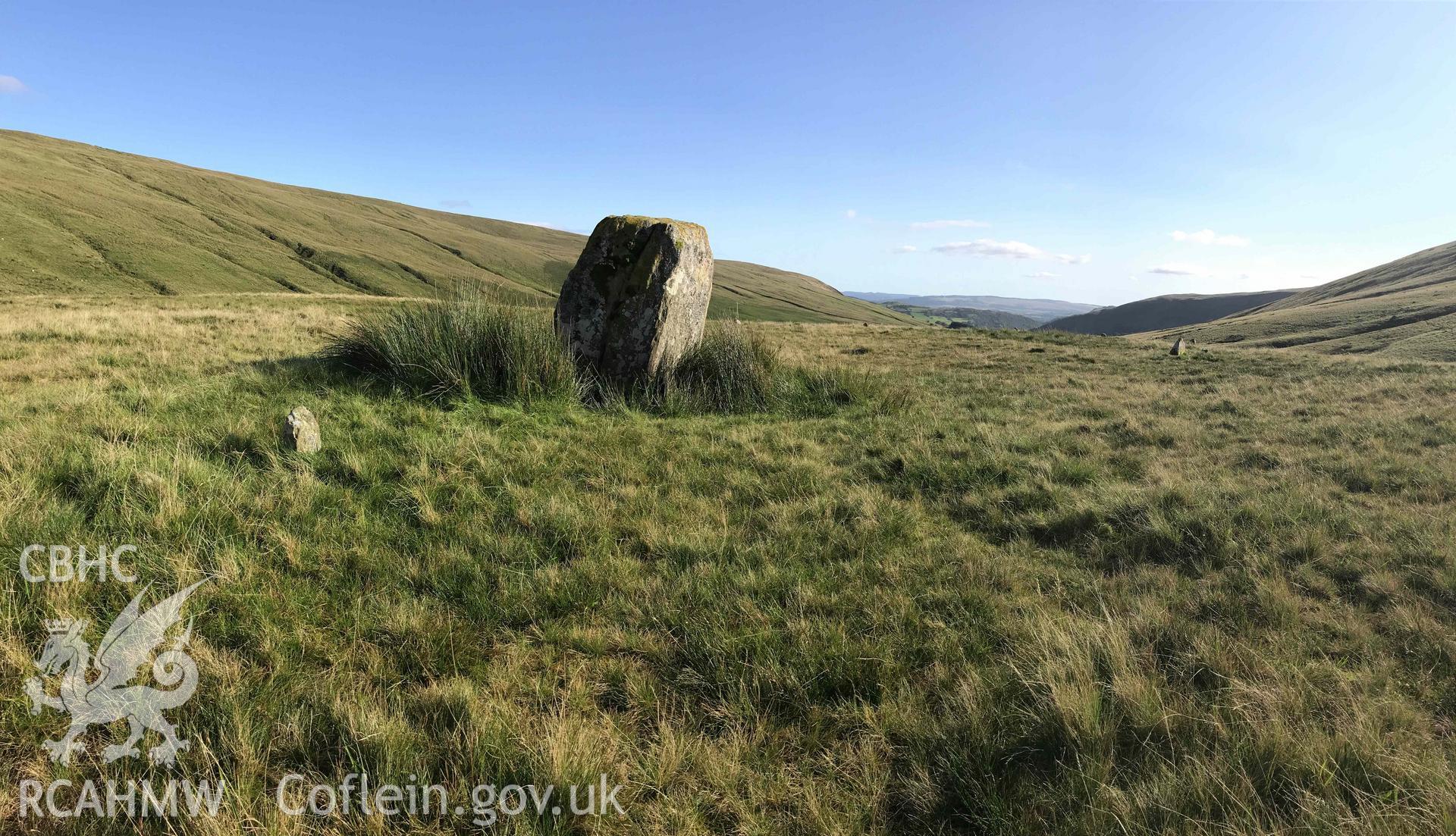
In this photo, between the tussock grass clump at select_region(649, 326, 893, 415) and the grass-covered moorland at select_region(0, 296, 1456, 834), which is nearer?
the grass-covered moorland at select_region(0, 296, 1456, 834)

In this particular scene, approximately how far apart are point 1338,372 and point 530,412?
19.6 meters

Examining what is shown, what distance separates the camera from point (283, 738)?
2.20 metres

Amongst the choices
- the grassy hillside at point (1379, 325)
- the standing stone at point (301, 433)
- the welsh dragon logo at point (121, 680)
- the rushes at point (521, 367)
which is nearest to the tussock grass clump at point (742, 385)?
the rushes at point (521, 367)

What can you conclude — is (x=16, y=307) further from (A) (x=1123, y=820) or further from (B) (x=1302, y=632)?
(B) (x=1302, y=632)

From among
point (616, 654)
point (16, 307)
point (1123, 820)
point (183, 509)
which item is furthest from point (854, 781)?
point (16, 307)

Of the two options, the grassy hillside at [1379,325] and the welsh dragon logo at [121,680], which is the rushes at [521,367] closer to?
the welsh dragon logo at [121,680]

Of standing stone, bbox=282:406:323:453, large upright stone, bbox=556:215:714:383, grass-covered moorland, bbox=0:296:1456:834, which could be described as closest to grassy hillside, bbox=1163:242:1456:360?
grass-covered moorland, bbox=0:296:1456:834

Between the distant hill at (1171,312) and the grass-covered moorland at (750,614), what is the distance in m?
155

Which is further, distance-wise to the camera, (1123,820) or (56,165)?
(56,165)

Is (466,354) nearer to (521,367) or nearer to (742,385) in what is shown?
(521,367)

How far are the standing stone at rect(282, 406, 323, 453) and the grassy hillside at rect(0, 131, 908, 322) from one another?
16.3ft

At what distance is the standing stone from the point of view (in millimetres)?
4988

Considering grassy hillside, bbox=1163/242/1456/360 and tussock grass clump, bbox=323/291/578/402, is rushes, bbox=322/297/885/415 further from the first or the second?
grassy hillside, bbox=1163/242/1456/360

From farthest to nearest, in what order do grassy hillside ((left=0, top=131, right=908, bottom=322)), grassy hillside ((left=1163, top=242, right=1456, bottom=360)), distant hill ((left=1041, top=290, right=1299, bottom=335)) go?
distant hill ((left=1041, top=290, right=1299, bottom=335)), grassy hillside ((left=0, top=131, right=908, bottom=322)), grassy hillside ((left=1163, top=242, right=1456, bottom=360))
